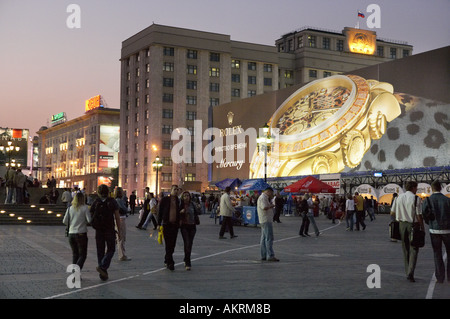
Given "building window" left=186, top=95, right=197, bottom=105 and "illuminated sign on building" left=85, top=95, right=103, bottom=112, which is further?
→ "illuminated sign on building" left=85, top=95, right=103, bottom=112

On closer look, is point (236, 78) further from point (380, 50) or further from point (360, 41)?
point (380, 50)

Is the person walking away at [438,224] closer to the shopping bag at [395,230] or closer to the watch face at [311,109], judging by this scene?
the shopping bag at [395,230]

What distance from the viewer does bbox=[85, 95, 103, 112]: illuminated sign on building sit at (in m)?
130

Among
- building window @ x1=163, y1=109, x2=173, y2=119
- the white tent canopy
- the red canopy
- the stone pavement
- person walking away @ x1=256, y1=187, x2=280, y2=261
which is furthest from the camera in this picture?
building window @ x1=163, y1=109, x2=173, y2=119

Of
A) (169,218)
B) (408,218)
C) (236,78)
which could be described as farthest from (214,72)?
(408,218)

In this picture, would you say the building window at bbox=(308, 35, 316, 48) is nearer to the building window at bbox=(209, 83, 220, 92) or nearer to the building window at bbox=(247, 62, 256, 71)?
the building window at bbox=(247, 62, 256, 71)

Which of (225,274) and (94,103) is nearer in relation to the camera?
(225,274)

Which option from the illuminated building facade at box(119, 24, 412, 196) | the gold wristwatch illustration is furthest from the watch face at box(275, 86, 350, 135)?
the illuminated building facade at box(119, 24, 412, 196)

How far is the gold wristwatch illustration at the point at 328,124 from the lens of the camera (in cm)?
5603

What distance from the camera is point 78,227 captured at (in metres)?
10.8

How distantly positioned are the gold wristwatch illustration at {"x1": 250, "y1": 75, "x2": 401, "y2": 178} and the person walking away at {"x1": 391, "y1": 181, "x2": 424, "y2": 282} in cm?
4468

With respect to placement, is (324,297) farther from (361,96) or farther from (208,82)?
(208,82)

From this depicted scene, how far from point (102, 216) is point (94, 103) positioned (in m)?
126
